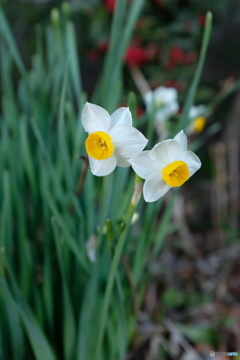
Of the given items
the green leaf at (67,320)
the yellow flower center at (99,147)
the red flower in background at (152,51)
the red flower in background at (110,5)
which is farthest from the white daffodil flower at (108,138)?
the red flower in background at (152,51)

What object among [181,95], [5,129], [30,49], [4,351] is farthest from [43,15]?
[4,351]

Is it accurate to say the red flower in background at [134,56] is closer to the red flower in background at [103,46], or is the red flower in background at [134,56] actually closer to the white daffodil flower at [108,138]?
the red flower in background at [103,46]

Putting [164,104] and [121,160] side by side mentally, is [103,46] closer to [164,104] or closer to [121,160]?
[164,104]

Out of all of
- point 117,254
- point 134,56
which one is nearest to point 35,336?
point 117,254

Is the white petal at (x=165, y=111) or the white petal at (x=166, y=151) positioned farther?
the white petal at (x=165, y=111)

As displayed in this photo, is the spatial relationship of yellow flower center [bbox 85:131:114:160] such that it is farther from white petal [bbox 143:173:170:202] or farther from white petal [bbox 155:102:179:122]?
white petal [bbox 155:102:179:122]

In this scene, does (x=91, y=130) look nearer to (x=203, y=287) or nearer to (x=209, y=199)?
(x=203, y=287)
